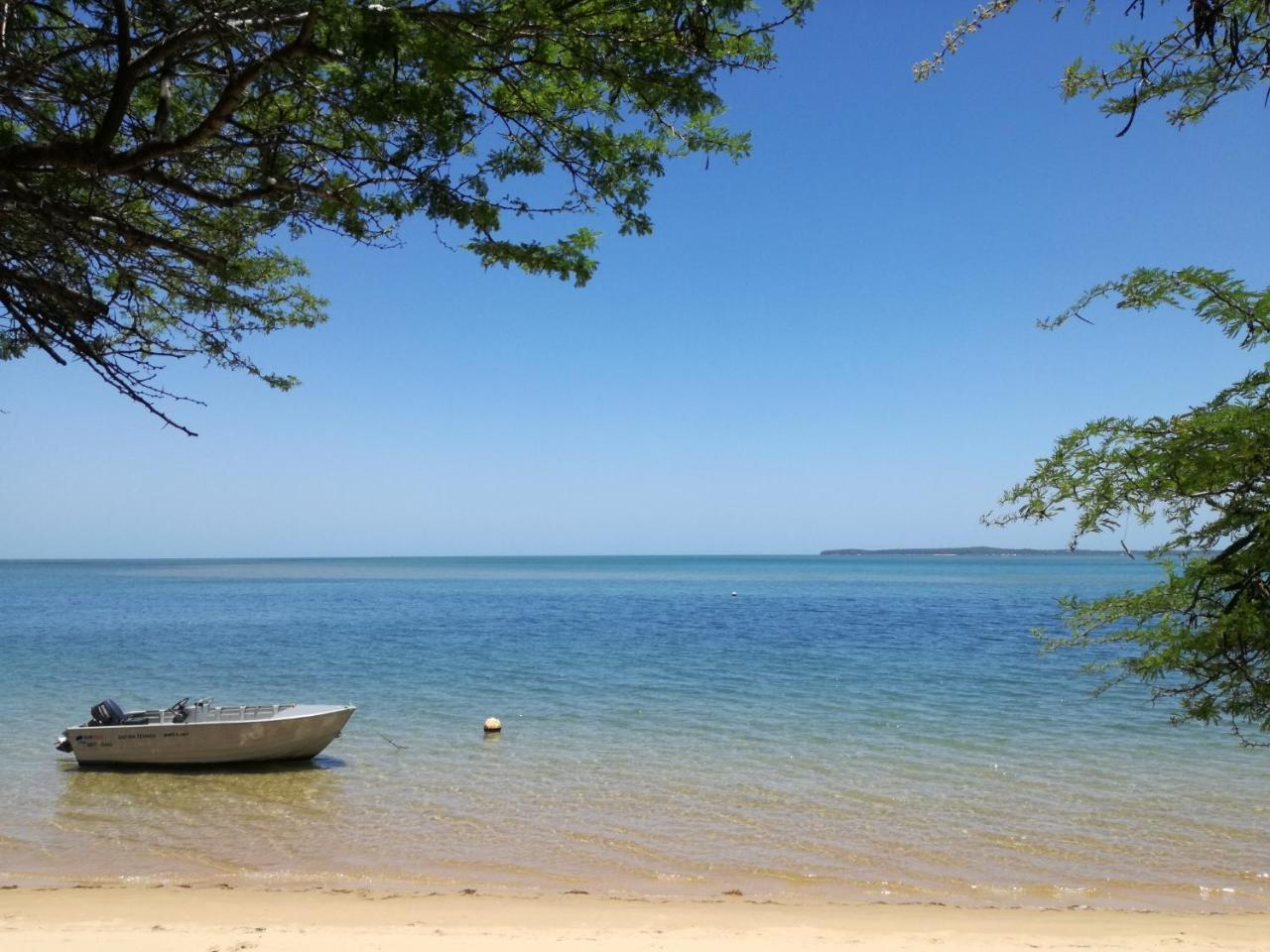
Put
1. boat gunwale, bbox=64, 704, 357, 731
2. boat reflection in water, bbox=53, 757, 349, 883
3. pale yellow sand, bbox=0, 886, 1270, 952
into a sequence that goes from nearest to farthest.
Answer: pale yellow sand, bbox=0, 886, 1270, 952, boat reflection in water, bbox=53, 757, 349, 883, boat gunwale, bbox=64, 704, 357, 731

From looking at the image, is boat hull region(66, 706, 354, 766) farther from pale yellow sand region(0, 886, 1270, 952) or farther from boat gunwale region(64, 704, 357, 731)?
pale yellow sand region(0, 886, 1270, 952)

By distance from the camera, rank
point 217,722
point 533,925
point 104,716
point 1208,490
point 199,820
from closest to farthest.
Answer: point 1208,490 < point 533,925 < point 199,820 < point 217,722 < point 104,716

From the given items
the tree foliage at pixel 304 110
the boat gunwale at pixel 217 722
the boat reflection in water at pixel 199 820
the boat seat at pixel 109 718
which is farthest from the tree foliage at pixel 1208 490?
the boat seat at pixel 109 718

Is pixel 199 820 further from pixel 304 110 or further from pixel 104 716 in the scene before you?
pixel 304 110

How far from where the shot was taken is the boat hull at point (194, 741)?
1343cm

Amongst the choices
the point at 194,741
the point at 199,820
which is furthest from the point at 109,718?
the point at 199,820

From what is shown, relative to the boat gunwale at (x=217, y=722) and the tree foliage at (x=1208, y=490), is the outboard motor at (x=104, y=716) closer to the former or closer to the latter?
the boat gunwale at (x=217, y=722)

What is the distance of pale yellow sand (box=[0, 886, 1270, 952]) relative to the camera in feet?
22.3

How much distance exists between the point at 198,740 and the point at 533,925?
8168 millimetres

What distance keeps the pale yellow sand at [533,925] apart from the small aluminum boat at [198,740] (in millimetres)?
5040

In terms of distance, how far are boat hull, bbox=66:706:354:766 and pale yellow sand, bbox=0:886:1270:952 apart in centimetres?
503

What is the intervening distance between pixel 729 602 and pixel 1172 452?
58.7 metres

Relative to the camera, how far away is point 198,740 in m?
13.4

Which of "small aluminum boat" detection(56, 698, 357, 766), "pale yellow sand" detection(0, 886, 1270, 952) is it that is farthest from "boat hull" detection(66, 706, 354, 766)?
"pale yellow sand" detection(0, 886, 1270, 952)
